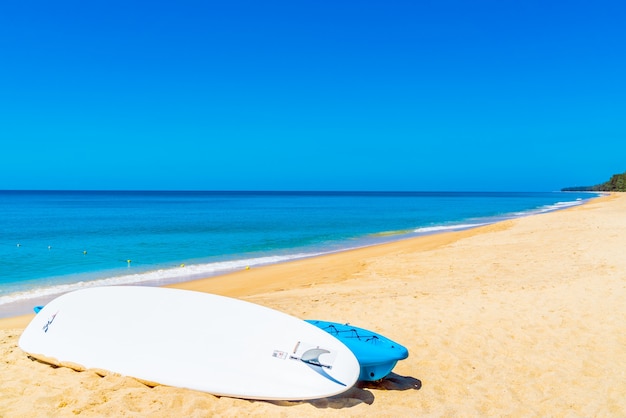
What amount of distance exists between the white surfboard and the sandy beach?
15cm

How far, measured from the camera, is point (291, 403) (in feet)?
14.0

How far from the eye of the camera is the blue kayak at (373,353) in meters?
4.61

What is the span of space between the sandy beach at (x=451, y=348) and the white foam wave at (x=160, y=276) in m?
1.81

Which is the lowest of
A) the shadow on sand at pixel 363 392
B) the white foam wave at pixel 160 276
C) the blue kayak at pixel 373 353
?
the white foam wave at pixel 160 276

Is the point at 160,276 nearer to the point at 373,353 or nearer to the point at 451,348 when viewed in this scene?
the point at 451,348

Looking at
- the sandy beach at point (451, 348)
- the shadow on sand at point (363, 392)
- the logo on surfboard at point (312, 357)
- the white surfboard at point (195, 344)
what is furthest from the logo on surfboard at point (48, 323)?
the shadow on sand at point (363, 392)

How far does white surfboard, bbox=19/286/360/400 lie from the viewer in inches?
170

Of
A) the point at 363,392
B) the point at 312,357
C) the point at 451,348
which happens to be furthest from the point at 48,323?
the point at 451,348

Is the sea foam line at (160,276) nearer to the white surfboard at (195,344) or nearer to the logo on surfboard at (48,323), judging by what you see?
the logo on surfboard at (48,323)

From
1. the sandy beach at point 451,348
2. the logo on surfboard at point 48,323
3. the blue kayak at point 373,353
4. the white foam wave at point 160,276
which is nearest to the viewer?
the sandy beach at point 451,348

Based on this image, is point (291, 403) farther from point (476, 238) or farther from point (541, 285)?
point (476, 238)

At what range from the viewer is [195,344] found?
4.74 meters

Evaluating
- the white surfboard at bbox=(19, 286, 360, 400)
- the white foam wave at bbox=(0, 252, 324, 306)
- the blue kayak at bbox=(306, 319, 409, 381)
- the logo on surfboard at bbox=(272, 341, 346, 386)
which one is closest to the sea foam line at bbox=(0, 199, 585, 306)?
the white foam wave at bbox=(0, 252, 324, 306)

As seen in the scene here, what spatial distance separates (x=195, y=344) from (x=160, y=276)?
9.57m
